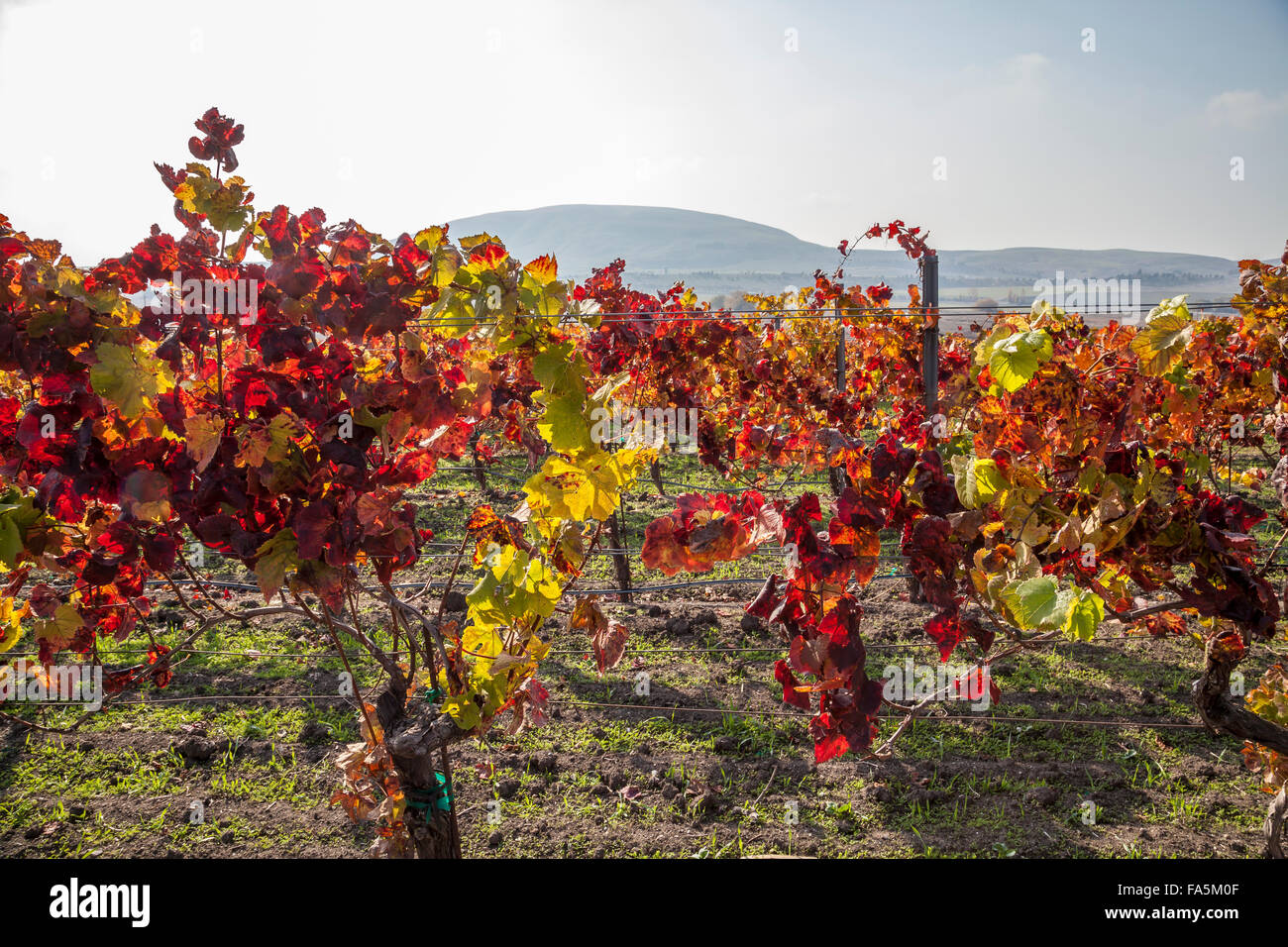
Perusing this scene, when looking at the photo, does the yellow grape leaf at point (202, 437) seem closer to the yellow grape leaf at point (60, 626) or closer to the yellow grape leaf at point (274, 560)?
the yellow grape leaf at point (274, 560)

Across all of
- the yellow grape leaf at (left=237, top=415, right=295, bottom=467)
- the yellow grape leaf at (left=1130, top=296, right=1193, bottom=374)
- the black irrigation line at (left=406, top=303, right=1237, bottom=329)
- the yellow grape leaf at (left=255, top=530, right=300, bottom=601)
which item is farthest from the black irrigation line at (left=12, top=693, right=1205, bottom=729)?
the yellow grape leaf at (left=237, top=415, right=295, bottom=467)

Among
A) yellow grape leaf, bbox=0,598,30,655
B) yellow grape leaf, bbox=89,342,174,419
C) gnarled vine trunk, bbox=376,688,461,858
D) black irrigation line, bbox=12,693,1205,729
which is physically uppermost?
yellow grape leaf, bbox=89,342,174,419

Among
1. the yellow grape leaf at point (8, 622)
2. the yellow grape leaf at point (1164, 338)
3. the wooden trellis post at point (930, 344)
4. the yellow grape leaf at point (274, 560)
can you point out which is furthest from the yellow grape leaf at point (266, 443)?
the wooden trellis post at point (930, 344)

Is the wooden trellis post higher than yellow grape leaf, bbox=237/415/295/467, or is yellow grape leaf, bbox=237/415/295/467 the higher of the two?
the wooden trellis post

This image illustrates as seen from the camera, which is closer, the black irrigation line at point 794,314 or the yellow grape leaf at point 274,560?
the yellow grape leaf at point 274,560

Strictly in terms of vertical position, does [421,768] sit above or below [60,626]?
below

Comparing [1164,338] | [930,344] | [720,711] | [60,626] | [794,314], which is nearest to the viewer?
[1164,338]

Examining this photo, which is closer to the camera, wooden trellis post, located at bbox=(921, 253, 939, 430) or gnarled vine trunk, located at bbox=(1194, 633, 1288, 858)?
gnarled vine trunk, located at bbox=(1194, 633, 1288, 858)

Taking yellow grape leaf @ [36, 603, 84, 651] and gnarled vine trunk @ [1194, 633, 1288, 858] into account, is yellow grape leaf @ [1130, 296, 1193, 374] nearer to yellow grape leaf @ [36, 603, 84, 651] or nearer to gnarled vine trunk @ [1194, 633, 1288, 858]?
gnarled vine trunk @ [1194, 633, 1288, 858]

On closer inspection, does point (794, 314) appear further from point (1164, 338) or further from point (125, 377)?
point (125, 377)

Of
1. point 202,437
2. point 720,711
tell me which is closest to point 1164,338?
point 202,437
